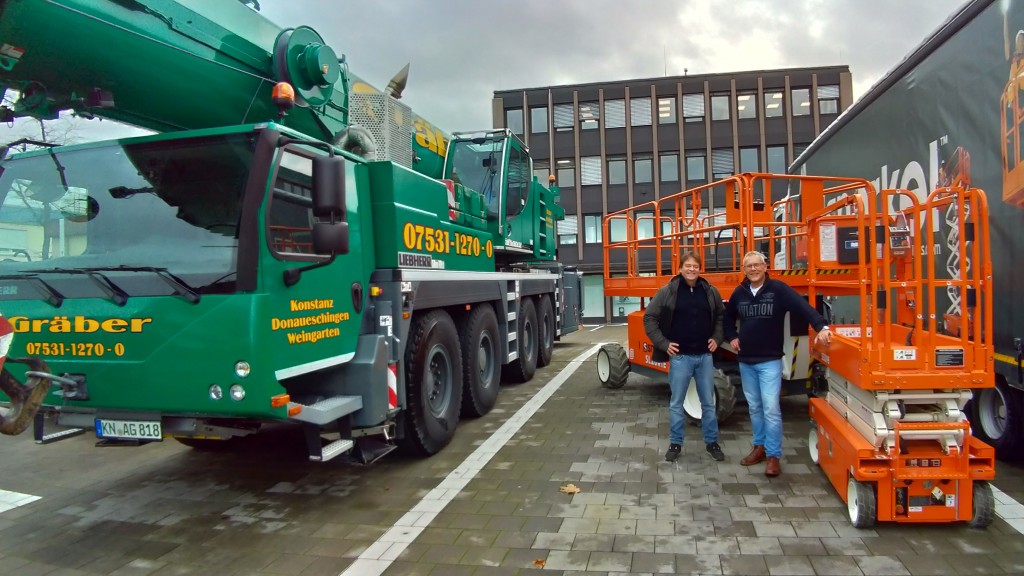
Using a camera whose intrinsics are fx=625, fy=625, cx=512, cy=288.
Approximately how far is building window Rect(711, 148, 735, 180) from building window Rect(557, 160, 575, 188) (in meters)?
7.06

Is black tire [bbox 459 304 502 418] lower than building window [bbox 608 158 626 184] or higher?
lower

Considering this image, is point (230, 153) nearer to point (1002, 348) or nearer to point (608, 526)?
point (608, 526)

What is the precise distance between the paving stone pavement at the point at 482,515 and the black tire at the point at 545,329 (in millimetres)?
4408

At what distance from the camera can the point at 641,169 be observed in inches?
1265

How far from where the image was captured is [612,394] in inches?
334

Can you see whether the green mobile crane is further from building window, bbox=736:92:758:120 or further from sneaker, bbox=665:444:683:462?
building window, bbox=736:92:758:120

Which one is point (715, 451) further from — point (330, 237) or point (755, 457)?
point (330, 237)

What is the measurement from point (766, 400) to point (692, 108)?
29.4 meters

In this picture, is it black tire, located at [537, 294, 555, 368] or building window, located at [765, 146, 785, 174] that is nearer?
black tire, located at [537, 294, 555, 368]

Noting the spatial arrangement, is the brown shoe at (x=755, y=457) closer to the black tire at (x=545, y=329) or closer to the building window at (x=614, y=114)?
the black tire at (x=545, y=329)

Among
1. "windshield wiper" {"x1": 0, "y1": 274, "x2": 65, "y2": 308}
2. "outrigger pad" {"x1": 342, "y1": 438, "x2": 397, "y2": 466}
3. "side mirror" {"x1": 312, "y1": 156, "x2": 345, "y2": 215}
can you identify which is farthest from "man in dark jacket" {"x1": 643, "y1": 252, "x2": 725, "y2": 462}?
"windshield wiper" {"x1": 0, "y1": 274, "x2": 65, "y2": 308}

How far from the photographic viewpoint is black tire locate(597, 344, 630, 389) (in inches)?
341

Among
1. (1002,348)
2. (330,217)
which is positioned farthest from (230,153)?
(1002,348)

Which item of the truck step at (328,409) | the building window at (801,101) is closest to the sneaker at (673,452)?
the truck step at (328,409)
